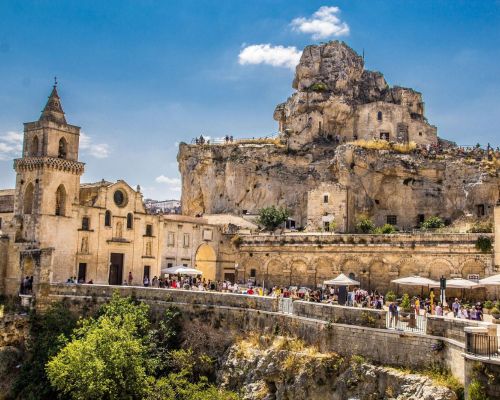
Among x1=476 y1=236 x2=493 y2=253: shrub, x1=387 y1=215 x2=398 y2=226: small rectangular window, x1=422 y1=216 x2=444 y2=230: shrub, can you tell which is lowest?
x1=476 y1=236 x2=493 y2=253: shrub

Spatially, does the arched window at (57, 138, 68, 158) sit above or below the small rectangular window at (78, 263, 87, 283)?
above

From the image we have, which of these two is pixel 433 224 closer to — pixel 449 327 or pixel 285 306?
pixel 285 306

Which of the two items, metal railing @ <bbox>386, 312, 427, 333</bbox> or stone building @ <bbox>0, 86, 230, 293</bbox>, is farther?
stone building @ <bbox>0, 86, 230, 293</bbox>

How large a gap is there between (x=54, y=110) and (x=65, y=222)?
7.79m

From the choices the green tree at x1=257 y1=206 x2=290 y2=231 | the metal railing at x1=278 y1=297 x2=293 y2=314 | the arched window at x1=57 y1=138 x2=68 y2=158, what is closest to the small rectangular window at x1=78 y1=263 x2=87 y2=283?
the arched window at x1=57 y1=138 x2=68 y2=158

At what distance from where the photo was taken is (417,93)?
69.9m

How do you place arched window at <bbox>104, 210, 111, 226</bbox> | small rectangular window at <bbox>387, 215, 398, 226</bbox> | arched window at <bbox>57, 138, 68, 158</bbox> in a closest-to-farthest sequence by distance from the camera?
arched window at <bbox>57, 138, 68, 158</bbox> < arched window at <bbox>104, 210, 111, 226</bbox> < small rectangular window at <bbox>387, 215, 398, 226</bbox>

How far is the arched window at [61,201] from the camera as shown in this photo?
38.8 m

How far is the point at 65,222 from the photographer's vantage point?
127ft

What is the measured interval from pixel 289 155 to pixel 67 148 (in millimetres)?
29247

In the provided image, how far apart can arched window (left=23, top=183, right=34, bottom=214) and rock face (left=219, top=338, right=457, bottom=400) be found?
1836 centimetres

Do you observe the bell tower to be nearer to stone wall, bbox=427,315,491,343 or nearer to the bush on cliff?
the bush on cliff

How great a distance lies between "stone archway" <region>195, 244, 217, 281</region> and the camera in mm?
50062

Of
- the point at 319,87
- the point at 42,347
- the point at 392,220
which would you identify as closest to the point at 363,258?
the point at 392,220
